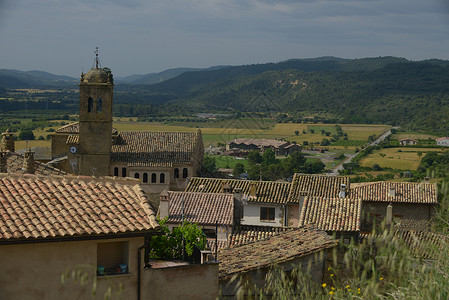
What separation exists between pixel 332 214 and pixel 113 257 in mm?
10585

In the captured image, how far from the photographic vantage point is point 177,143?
43.9m

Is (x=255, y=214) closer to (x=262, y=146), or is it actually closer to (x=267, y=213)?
(x=267, y=213)

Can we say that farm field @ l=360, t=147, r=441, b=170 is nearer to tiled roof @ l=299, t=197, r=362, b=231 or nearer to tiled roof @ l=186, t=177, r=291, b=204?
tiled roof @ l=186, t=177, r=291, b=204

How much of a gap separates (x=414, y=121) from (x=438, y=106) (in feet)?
21.2

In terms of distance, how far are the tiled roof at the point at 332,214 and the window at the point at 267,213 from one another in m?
9.21

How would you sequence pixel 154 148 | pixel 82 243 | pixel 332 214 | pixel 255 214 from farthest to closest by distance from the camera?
pixel 154 148 → pixel 255 214 → pixel 332 214 → pixel 82 243

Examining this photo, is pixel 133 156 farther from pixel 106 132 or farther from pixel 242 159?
pixel 242 159

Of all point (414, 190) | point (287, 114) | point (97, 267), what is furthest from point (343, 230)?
point (287, 114)

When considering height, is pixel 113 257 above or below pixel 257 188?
above

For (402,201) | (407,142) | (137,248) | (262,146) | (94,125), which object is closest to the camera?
(137,248)

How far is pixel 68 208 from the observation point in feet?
29.9

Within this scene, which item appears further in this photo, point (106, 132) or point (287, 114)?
point (287, 114)

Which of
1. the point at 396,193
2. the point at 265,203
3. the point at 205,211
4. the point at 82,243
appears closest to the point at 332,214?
the point at 205,211

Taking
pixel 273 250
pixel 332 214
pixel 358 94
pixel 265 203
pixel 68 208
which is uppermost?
pixel 358 94
